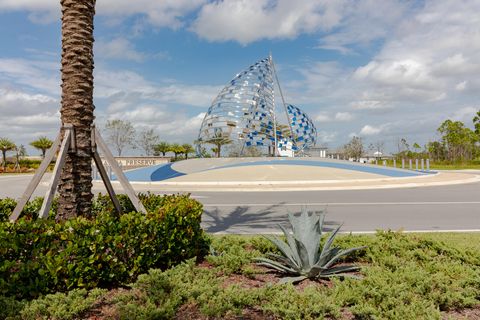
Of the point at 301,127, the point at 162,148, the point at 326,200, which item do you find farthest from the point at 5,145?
the point at 326,200

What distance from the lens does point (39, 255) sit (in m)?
3.77

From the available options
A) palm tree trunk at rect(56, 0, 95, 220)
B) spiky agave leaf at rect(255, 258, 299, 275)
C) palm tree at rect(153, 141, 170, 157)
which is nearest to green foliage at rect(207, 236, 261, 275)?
spiky agave leaf at rect(255, 258, 299, 275)

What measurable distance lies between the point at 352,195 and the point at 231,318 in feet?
40.6

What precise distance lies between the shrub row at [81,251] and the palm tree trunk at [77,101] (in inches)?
35.0

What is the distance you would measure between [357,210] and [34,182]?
8.63 m

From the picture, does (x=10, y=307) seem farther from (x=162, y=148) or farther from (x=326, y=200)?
(x=162, y=148)

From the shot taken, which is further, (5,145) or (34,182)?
(5,145)

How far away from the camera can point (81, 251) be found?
3875mm

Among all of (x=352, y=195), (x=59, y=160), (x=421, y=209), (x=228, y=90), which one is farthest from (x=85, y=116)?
(x=228, y=90)

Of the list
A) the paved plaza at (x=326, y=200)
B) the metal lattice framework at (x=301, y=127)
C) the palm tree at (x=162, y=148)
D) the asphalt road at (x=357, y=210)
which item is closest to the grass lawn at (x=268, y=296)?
the paved plaza at (x=326, y=200)

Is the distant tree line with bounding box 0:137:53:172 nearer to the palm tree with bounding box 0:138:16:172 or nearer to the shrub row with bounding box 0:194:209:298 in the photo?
the palm tree with bounding box 0:138:16:172

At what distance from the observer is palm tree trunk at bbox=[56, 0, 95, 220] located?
5.10 metres

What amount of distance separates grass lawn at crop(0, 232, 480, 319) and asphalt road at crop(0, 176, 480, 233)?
3.29 metres

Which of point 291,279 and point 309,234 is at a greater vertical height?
point 309,234
